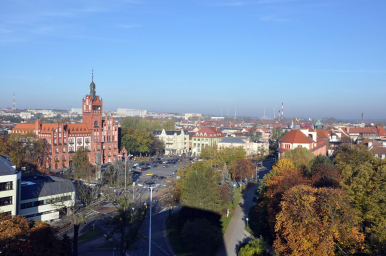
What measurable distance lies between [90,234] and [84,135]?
34954 mm

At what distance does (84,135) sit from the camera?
191ft

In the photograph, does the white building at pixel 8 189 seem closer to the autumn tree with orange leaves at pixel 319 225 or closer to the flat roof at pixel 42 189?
the flat roof at pixel 42 189

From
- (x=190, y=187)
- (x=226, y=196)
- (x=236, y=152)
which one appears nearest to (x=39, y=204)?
(x=190, y=187)

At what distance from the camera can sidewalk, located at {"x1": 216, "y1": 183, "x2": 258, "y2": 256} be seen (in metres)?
23.8

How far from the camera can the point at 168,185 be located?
32188 millimetres

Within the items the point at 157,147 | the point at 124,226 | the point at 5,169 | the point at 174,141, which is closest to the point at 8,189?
the point at 5,169

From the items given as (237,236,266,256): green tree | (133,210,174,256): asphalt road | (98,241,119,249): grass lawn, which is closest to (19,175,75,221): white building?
(98,241,119,249): grass lawn

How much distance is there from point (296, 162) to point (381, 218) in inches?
847

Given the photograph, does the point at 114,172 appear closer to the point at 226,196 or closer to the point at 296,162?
the point at 226,196

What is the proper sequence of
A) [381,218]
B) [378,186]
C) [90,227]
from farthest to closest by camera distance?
[90,227] < [378,186] < [381,218]

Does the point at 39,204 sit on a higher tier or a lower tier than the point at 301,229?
lower

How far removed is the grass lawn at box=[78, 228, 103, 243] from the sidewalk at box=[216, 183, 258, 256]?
32.9ft

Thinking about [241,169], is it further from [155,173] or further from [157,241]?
[157,241]

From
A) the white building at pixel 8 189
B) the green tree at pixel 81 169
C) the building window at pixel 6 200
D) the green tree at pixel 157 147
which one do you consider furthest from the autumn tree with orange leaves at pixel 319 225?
the green tree at pixel 157 147
